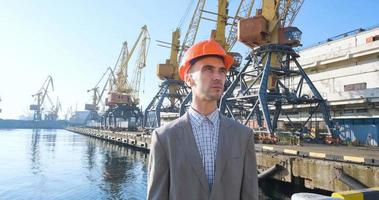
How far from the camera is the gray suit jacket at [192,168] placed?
2.66 metres

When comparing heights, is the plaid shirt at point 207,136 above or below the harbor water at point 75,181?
above

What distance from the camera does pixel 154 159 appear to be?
109 inches

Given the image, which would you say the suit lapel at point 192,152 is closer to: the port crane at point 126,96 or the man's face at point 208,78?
the man's face at point 208,78

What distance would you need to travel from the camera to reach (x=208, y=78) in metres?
2.86

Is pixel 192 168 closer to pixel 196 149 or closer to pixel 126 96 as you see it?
pixel 196 149

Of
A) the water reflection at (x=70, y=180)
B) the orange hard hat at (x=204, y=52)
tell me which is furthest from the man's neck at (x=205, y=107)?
the water reflection at (x=70, y=180)

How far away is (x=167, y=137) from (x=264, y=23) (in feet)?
109

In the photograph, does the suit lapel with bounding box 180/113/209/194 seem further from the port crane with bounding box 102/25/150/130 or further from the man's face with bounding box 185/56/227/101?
the port crane with bounding box 102/25/150/130

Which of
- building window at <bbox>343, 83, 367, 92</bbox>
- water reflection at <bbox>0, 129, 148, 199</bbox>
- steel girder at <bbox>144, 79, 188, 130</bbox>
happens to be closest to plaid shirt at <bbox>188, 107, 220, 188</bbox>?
water reflection at <bbox>0, 129, 148, 199</bbox>

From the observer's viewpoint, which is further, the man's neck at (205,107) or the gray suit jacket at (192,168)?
the man's neck at (205,107)

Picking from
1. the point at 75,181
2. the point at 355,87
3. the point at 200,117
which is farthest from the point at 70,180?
the point at 355,87

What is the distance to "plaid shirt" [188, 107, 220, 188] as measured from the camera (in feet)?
9.09

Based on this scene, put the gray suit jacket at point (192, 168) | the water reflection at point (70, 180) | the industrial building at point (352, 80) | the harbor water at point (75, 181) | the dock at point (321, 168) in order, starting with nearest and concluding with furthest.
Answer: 1. the gray suit jacket at point (192, 168)
2. the dock at point (321, 168)
3. the harbor water at point (75, 181)
4. the water reflection at point (70, 180)
5. the industrial building at point (352, 80)

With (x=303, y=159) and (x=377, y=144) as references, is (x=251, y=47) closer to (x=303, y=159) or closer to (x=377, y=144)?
(x=377, y=144)
